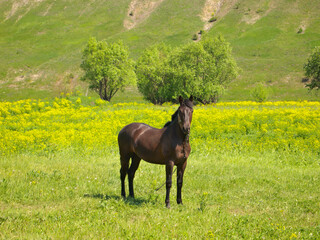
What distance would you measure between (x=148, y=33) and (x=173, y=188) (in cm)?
12412

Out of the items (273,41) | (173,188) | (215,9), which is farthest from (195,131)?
(215,9)

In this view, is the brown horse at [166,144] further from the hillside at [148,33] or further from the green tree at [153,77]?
the hillside at [148,33]

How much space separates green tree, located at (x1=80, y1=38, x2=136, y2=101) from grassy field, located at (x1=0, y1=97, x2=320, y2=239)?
30.5 m

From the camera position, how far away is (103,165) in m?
12.0

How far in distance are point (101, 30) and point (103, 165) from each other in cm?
13476

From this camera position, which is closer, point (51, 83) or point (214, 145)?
point (214, 145)

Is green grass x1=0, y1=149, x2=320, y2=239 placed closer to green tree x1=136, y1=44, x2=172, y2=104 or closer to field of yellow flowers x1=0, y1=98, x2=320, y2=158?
field of yellow flowers x1=0, y1=98, x2=320, y2=158

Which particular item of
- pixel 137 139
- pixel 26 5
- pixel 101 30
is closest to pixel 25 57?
pixel 101 30

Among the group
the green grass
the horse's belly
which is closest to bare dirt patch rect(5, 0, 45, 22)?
the green grass

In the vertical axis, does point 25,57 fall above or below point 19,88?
above

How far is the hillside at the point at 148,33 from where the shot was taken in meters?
81.1

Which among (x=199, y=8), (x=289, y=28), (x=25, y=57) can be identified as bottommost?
(x=25, y=57)

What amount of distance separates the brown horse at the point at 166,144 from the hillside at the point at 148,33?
62913 millimetres

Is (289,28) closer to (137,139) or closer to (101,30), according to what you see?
(101,30)
